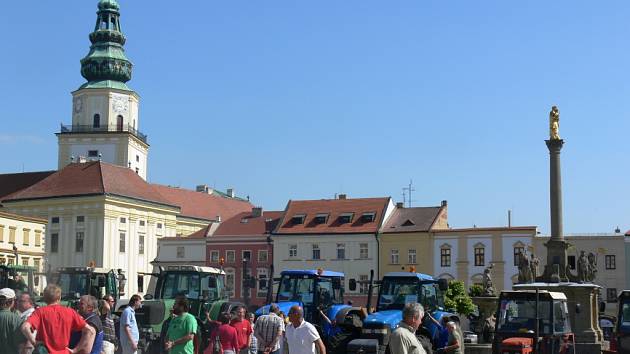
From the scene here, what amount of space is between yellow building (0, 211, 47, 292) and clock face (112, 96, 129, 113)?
69.7ft

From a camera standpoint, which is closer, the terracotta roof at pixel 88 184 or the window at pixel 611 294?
the window at pixel 611 294

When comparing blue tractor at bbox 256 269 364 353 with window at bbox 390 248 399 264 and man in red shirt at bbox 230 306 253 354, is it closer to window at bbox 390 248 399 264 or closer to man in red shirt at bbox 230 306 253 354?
man in red shirt at bbox 230 306 253 354

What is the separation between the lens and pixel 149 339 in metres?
19.9

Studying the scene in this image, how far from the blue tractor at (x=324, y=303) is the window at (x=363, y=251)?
41675 millimetres

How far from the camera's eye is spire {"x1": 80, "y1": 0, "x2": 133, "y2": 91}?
86.0 m

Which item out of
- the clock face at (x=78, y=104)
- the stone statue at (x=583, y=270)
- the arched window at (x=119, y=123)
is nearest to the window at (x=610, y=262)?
the stone statue at (x=583, y=270)

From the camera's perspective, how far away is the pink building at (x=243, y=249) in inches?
2623

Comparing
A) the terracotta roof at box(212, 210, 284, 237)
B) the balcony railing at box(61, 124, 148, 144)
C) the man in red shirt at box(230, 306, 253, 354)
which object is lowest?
the man in red shirt at box(230, 306, 253, 354)

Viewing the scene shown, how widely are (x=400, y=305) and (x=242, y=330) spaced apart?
20.5 feet

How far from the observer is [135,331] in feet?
47.6

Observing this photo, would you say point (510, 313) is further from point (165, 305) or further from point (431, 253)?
point (431, 253)

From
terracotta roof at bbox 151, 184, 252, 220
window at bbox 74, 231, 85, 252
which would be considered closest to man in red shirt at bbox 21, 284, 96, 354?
window at bbox 74, 231, 85, 252

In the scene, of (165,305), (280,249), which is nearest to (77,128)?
(280,249)

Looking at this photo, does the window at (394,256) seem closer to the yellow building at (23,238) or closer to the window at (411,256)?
the window at (411,256)
